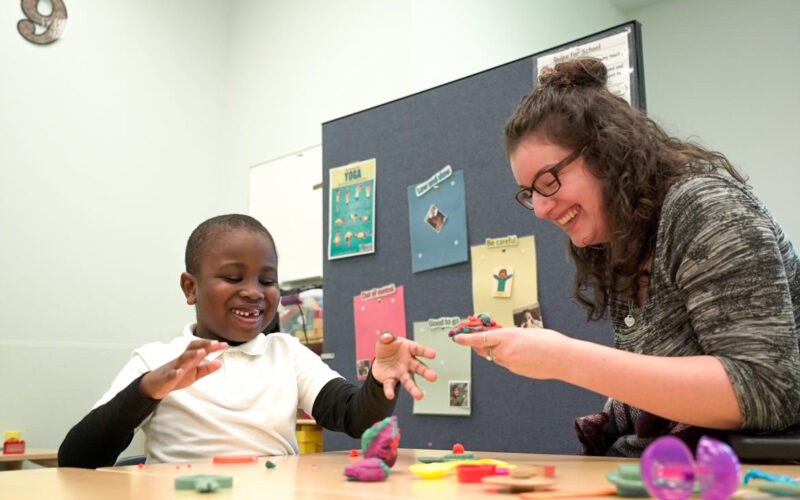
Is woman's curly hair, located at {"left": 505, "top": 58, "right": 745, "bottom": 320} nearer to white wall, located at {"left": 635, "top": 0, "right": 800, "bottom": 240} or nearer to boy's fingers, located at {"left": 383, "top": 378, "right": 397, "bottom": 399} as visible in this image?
boy's fingers, located at {"left": 383, "top": 378, "right": 397, "bottom": 399}

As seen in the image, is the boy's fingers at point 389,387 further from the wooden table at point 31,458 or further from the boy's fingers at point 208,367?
the wooden table at point 31,458

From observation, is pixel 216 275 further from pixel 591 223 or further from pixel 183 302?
pixel 183 302

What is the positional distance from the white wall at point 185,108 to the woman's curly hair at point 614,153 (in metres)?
2.00

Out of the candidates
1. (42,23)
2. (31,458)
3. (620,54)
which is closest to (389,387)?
(620,54)

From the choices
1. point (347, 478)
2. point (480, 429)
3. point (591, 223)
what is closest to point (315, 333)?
point (480, 429)

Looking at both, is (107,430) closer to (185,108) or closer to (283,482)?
(283,482)

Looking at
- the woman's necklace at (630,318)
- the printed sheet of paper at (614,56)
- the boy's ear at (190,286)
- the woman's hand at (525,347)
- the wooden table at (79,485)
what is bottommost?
the wooden table at (79,485)

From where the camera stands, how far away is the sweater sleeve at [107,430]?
1.19 metres

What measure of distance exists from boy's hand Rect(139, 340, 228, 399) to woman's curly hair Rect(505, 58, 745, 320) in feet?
2.00

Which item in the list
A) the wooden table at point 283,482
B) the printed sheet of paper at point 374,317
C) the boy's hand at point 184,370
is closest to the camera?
the wooden table at point 283,482

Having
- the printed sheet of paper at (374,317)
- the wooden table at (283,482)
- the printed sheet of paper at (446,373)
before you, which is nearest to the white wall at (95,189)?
the printed sheet of paper at (374,317)

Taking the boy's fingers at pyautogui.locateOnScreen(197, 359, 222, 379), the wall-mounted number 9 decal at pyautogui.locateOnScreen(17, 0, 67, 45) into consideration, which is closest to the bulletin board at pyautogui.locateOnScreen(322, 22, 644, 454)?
the boy's fingers at pyautogui.locateOnScreen(197, 359, 222, 379)

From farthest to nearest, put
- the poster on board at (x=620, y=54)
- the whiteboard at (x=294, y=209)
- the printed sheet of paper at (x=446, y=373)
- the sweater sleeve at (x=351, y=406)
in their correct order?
the whiteboard at (x=294, y=209) → the printed sheet of paper at (x=446, y=373) → the poster on board at (x=620, y=54) → the sweater sleeve at (x=351, y=406)

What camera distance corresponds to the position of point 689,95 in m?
4.04
